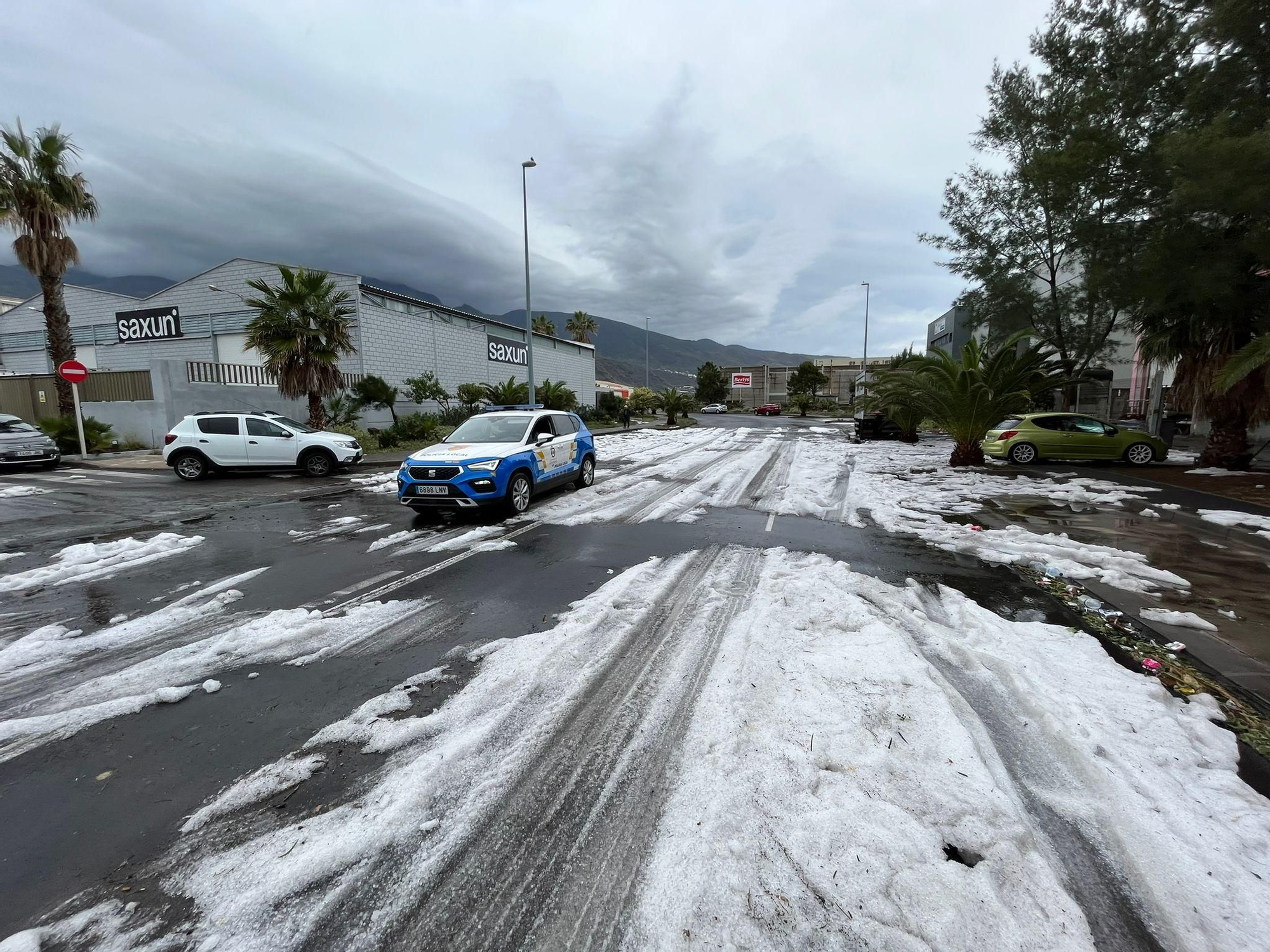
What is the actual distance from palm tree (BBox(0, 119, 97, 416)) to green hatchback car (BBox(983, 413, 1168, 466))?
29.9m

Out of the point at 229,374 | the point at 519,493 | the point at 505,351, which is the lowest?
the point at 519,493

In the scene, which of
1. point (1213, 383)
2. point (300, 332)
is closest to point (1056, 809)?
point (1213, 383)

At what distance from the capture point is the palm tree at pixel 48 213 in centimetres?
1762

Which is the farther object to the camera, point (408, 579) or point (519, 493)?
point (519, 493)

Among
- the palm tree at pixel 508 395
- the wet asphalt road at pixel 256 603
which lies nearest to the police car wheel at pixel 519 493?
the wet asphalt road at pixel 256 603

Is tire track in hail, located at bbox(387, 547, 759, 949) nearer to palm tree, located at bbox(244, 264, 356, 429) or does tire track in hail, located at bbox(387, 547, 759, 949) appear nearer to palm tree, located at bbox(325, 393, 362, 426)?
palm tree, located at bbox(244, 264, 356, 429)

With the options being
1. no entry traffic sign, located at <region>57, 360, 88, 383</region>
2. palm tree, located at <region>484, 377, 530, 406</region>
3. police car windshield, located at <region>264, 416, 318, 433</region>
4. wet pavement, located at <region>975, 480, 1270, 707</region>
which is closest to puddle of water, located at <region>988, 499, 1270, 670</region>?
wet pavement, located at <region>975, 480, 1270, 707</region>

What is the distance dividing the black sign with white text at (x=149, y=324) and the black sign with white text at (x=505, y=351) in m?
15.9

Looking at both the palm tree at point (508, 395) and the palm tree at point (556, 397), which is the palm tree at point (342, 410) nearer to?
the palm tree at point (508, 395)

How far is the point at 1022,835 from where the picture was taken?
7.38ft

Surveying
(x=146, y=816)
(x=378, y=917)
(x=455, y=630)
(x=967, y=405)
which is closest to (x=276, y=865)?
(x=378, y=917)

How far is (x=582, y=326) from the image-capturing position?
73688mm

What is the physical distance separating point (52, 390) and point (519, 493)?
23226mm

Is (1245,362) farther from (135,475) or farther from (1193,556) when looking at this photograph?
(135,475)
